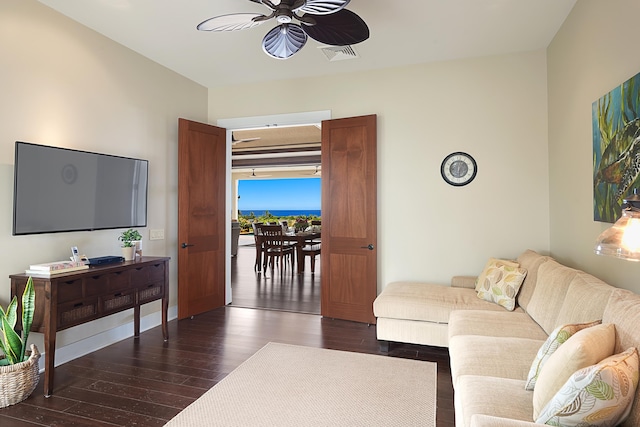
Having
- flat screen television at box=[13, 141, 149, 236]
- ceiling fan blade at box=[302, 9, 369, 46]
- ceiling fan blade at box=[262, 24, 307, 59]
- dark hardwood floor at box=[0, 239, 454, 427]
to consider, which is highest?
ceiling fan blade at box=[302, 9, 369, 46]

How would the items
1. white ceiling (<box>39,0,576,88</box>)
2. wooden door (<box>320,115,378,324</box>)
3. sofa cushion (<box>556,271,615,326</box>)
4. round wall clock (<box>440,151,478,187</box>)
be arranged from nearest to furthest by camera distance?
sofa cushion (<box>556,271,615,326</box>) < white ceiling (<box>39,0,576,88</box>) < round wall clock (<box>440,151,478,187</box>) < wooden door (<box>320,115,378,324</box>)

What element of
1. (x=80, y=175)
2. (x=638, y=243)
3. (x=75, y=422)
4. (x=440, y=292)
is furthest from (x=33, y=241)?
(x=638, y=243)

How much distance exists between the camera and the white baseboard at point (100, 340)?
3.22 m

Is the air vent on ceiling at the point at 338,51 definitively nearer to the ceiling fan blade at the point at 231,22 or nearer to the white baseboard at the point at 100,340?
the ceiling fan blade at the point at 231,22

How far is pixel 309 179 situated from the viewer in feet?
50.3

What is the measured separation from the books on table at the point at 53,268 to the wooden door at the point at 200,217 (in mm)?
1462

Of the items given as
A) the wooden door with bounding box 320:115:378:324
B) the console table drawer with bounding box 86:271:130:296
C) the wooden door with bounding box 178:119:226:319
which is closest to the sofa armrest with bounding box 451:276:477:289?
the wooden door with bounding box 320:115:378:324

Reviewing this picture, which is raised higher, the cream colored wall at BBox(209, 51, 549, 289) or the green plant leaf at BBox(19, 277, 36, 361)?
the cream colored wall at BBox(209, 51, 549, 289)

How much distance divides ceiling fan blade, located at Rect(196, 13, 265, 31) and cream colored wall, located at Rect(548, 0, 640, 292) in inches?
89.3

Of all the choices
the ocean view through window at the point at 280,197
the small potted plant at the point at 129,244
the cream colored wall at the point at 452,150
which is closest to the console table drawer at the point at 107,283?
the small potted plant at the point at 129,244

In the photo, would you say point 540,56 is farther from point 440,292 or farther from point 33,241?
point 33,241

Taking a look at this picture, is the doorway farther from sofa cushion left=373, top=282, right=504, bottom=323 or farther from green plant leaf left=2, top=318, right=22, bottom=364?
green plant leaf left=2, top=318, right=22, bottom=364

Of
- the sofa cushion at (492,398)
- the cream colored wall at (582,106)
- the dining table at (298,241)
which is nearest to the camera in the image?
the sofa cushion at (492,398)

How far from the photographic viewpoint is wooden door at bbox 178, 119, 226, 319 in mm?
4426
